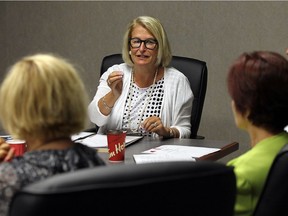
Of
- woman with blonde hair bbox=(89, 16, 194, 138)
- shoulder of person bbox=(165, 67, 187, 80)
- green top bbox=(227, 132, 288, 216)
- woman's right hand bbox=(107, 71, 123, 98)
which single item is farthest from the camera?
shoulder of person bbox=(165, 67, 187, 80)

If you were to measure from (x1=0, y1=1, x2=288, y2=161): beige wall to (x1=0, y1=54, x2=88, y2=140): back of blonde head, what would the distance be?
122 inches

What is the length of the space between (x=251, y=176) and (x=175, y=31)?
308 cm

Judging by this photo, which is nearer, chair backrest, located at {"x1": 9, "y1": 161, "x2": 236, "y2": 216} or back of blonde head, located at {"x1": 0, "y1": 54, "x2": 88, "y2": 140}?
chair backrest, located at {"x1": 9, "y1": 161, "x2": 236, "y2": 216}

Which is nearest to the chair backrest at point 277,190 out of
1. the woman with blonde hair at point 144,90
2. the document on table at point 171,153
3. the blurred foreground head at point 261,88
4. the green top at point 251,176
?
the green top at point 251,176

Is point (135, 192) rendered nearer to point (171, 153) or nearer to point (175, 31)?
point (171, 153)

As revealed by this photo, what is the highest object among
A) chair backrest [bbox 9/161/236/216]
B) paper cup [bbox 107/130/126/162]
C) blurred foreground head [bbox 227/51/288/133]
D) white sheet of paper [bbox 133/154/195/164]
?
blurred foreground head [bbox 227/51/288/133]

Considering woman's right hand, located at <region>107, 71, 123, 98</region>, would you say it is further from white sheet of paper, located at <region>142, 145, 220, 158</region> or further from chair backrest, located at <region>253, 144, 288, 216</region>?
chair backrest, located at <region>253, 144, 288, 216</region>

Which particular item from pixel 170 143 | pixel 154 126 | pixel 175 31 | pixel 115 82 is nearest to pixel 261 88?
pixel 170 143

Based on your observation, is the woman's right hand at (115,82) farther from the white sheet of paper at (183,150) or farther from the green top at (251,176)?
the green top at (251,176)

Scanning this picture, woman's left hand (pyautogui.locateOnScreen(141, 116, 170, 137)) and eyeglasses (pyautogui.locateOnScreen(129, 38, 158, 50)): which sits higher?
eyeglasses (pyautogui.locateOnScreen(129, 38, 158, 50))

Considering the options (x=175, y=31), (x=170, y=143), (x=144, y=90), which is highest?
(x=175, y=31)

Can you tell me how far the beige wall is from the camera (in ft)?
14.1

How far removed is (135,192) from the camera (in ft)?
3.67

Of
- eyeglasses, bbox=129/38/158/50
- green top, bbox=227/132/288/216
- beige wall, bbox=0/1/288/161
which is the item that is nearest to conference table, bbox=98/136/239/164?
eyeglasses, bbox=129/38/158/50
